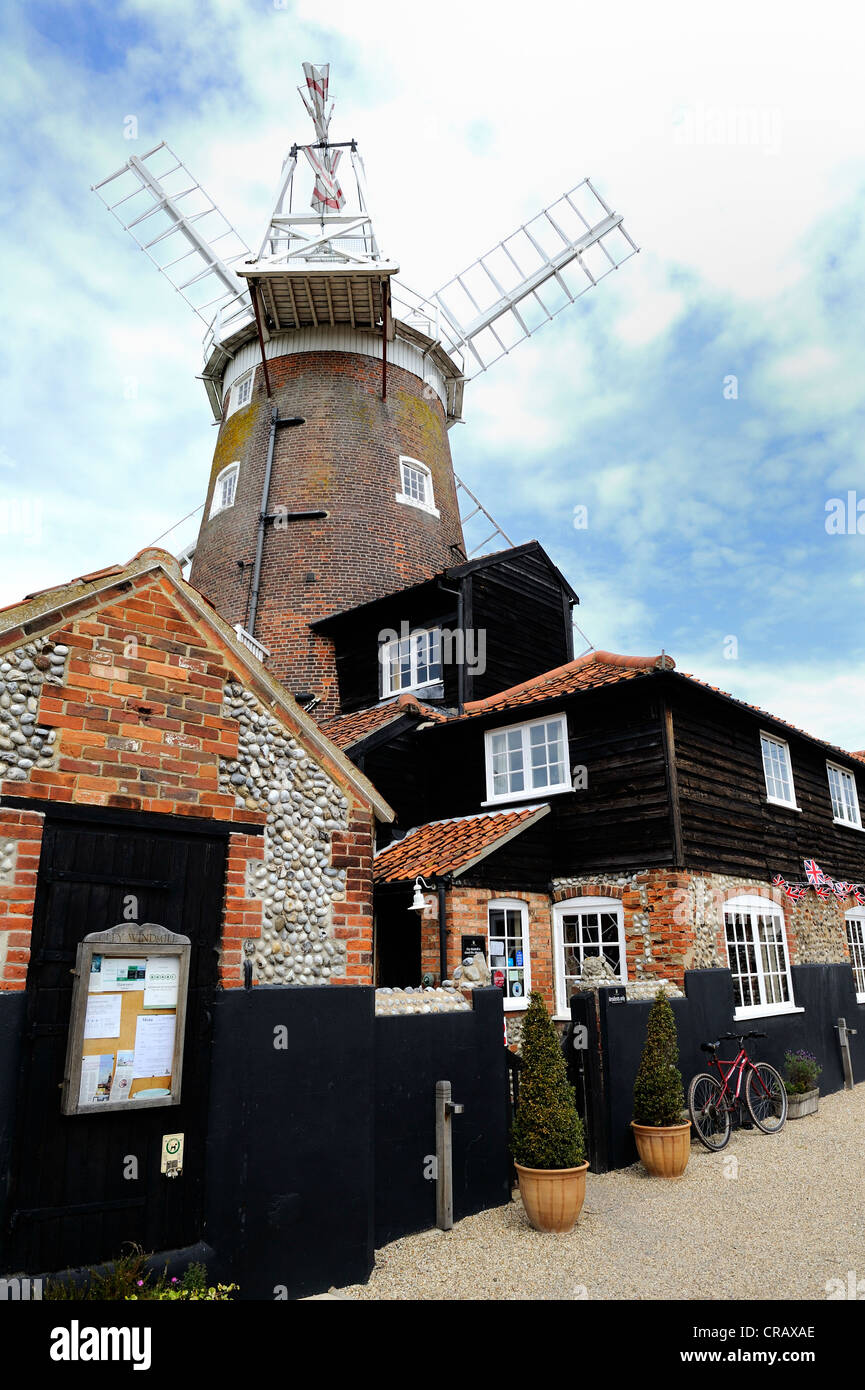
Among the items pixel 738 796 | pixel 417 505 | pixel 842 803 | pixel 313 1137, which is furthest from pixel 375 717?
pixel 842 803

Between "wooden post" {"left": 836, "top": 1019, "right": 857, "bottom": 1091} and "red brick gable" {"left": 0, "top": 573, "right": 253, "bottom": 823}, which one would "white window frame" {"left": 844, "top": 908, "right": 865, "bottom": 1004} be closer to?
"wooden post" {"left": 836, "top": 1019, "right": 857, "bottom": 1091}

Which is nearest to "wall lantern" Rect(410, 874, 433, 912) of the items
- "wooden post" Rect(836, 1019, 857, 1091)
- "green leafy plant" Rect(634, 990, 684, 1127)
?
"green leafy plant" Rect(634, 990, 684, 1127)

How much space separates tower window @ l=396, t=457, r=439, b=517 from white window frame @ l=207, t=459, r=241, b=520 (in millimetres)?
4109

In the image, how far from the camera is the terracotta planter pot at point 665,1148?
8570 mm

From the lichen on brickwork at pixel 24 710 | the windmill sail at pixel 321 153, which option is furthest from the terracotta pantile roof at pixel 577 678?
the windmill sail at pixel 321 153

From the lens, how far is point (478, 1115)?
7.73m

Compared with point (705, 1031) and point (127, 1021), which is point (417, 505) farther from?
point (127, 1021)

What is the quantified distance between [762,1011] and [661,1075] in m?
4.94

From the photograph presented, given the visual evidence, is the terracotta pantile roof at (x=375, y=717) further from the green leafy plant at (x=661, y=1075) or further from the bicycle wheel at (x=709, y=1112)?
the bicycle wheel at (x=709, y=1112)

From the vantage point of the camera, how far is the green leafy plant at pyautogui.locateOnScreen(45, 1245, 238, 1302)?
4672mm
